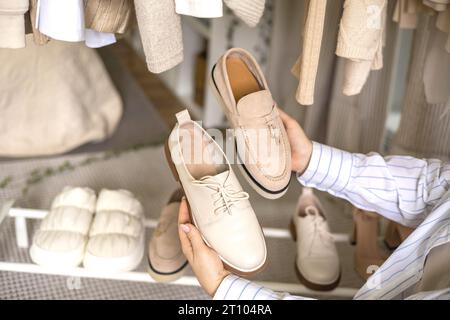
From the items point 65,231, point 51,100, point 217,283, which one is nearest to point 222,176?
point 217,283

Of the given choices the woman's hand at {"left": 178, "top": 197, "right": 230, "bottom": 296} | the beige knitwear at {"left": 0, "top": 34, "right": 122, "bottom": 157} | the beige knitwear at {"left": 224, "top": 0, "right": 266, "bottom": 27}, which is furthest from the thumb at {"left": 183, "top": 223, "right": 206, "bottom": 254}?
the beige knitwear at {"left": 0, "top": 34, "right": 122, "bottom": 157}

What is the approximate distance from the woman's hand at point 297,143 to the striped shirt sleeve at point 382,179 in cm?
1

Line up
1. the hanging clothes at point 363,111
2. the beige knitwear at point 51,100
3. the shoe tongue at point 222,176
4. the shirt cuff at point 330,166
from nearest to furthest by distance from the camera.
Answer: the shoe tongue at point 222,176, the shirt cuff at point 330,166, the hanging clothes at point 363,111, the beige knitwear at point 51,100

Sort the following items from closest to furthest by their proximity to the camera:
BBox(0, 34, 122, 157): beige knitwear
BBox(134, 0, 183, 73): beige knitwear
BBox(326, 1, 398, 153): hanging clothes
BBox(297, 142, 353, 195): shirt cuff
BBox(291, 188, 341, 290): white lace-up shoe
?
BBox(134, 0, 183, 73): beige knitwear → BBox(297, 142, 353, 195): shirt cuff → BBox(291, 188, 341, 290): white lace-up shoe → BBox(326, 1, 398, 153): hanging clothes → BBox(0, 34, 122, 157): beige knitwear

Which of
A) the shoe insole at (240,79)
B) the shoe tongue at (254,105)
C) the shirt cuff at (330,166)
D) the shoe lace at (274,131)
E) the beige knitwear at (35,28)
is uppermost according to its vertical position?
the beige knitwear at (35,28)

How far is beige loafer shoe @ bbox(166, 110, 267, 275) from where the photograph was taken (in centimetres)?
77

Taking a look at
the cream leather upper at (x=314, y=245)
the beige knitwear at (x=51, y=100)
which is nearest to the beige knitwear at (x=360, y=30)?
the cream leather upper at (x=314, y=245)

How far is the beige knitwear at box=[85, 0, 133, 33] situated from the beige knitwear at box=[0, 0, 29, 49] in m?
0.09

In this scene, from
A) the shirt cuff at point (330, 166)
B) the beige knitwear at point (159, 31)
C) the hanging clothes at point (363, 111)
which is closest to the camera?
the beige knitwear at point (159, 31)

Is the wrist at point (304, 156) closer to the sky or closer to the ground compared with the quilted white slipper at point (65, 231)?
closer to the sky

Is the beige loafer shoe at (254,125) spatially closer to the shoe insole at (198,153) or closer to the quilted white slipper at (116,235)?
the shoe insole at (198,153)

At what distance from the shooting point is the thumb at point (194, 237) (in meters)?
0.77

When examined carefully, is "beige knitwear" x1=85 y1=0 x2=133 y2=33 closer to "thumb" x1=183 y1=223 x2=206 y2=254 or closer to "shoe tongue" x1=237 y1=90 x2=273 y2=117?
"shoe tongue" x1=237 y1=90 x2=273 y2=117

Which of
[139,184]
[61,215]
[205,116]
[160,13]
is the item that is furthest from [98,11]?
[205,116]
